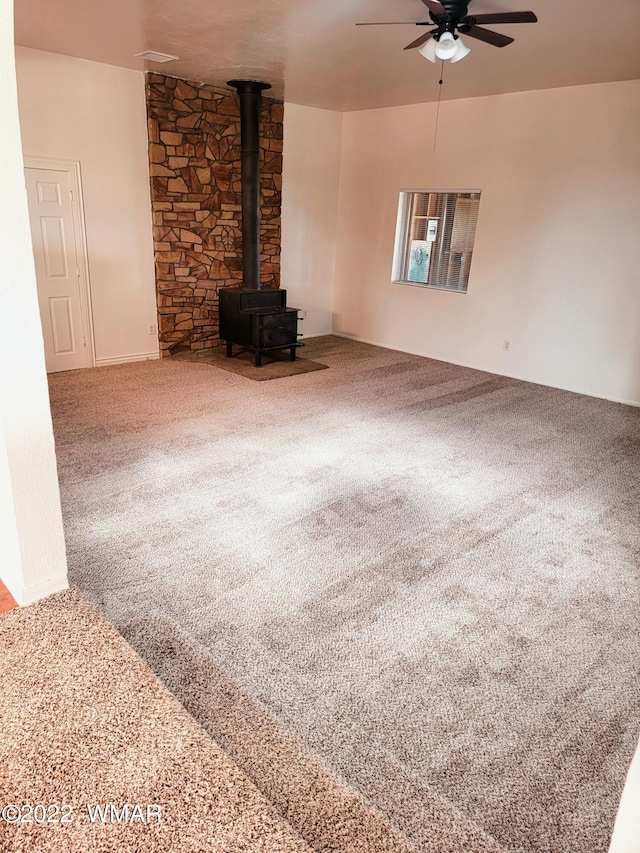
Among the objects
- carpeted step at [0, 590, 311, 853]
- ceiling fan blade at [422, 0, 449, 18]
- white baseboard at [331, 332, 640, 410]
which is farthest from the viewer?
white baseboard at [331, 332, 640, 410]

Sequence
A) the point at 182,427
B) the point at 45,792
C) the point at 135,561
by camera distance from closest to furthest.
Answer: the point at 45,792
the point at 135,561
the point at 182,427

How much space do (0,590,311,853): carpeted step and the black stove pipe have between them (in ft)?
16.1

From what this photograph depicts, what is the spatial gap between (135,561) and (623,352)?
474 centimetres

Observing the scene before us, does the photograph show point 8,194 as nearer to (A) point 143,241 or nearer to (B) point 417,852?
(B) point 417,852

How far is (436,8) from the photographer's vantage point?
3.09 meters

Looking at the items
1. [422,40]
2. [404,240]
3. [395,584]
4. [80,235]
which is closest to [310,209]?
[404,240]

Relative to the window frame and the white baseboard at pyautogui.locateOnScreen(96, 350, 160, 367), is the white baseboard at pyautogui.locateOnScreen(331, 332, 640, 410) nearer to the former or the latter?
the window frame

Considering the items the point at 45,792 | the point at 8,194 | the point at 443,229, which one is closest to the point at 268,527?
the point at 45,792

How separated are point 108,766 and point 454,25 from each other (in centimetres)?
398

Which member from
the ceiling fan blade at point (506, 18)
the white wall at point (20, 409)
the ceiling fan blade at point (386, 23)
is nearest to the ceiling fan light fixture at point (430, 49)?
the ceiling fan blade at point (386, 23)

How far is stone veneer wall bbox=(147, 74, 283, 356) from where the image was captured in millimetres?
5723

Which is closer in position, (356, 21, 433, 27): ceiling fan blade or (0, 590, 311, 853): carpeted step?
(0, 590, 311, 853): carpeted step

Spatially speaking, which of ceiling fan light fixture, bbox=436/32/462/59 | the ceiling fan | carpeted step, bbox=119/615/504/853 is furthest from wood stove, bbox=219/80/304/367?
carpeted step, bbox=119/615/504/853

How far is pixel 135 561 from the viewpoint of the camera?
8.81 feet
